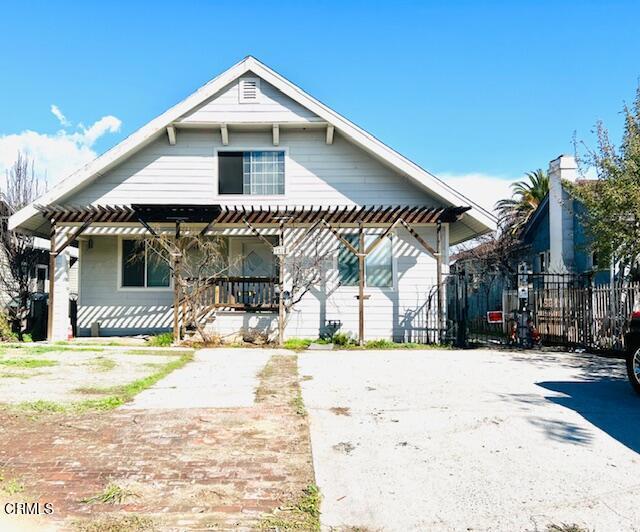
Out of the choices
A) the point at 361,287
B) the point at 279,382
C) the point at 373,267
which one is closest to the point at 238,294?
the point at 361,287

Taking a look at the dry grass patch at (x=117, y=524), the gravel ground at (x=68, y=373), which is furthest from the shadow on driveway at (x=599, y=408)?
the gravel ground at (x=68, y=373)

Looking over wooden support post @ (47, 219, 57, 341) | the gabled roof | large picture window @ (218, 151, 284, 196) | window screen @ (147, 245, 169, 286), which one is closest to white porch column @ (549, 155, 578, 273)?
the gabled roof

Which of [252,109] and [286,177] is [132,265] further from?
[252,109]

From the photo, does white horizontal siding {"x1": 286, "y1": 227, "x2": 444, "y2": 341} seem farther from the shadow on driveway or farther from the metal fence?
the shadow on driveway

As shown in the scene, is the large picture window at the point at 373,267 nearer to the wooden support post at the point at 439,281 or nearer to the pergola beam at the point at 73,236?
the wooden support post at the point at 439,281

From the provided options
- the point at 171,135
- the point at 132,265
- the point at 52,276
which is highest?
the point at 171,135

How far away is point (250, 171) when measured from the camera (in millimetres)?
14484

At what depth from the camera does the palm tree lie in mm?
28188

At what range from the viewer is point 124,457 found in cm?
423

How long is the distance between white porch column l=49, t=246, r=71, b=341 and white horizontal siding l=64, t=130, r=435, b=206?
1.88m

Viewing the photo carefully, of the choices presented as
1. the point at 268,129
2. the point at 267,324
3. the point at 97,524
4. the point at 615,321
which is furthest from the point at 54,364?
the point at 615,321

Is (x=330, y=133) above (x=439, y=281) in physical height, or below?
above

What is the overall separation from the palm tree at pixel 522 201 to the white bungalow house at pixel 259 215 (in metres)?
15.1

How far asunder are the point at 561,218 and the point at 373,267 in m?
8.85
